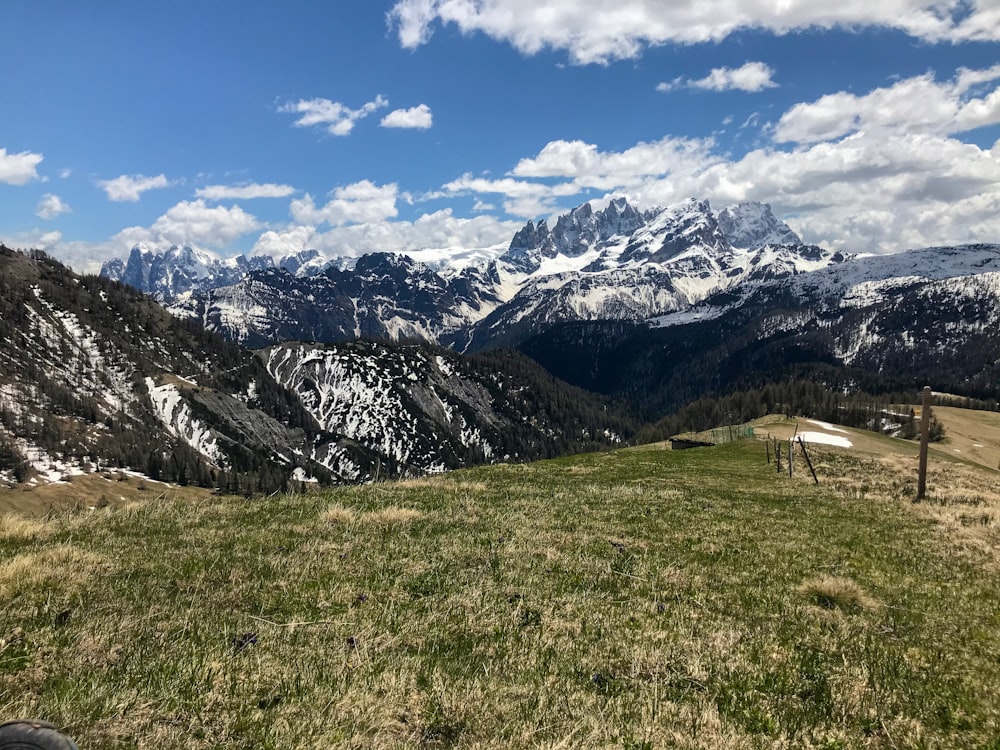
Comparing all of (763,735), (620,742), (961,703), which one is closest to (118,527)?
(620,742)

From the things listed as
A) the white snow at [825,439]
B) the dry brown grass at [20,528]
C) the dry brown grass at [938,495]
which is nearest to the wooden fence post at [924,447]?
the dry brown grass at [938,495]

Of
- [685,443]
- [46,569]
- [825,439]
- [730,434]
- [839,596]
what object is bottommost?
[685,443]

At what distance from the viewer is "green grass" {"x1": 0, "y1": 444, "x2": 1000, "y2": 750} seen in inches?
273

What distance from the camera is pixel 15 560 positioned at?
1028 cm

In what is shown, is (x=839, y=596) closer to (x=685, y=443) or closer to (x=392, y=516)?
(x=392, y=516)

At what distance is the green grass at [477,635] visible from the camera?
6926 millimetres

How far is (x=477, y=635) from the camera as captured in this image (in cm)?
977

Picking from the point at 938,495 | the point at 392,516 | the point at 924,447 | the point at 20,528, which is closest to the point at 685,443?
the point at 938,495

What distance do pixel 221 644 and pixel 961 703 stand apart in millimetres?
11221

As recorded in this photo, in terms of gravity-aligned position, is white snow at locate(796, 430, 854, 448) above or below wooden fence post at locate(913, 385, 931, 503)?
below

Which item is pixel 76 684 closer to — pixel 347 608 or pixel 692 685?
pixel 347 608

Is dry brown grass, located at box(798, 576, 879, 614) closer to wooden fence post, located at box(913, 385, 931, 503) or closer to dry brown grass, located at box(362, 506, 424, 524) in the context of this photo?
dry brown grass, located at box(362, 506, 424, 524)

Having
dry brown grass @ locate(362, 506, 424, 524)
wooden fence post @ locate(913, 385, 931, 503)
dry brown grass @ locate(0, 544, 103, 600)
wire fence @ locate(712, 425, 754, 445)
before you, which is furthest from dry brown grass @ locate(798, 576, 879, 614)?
wire fence @ locate(712, 425, 754, 445)

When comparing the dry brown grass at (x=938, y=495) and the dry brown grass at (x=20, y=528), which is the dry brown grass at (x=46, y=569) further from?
the dry brown grass at (x=938, y=495)
